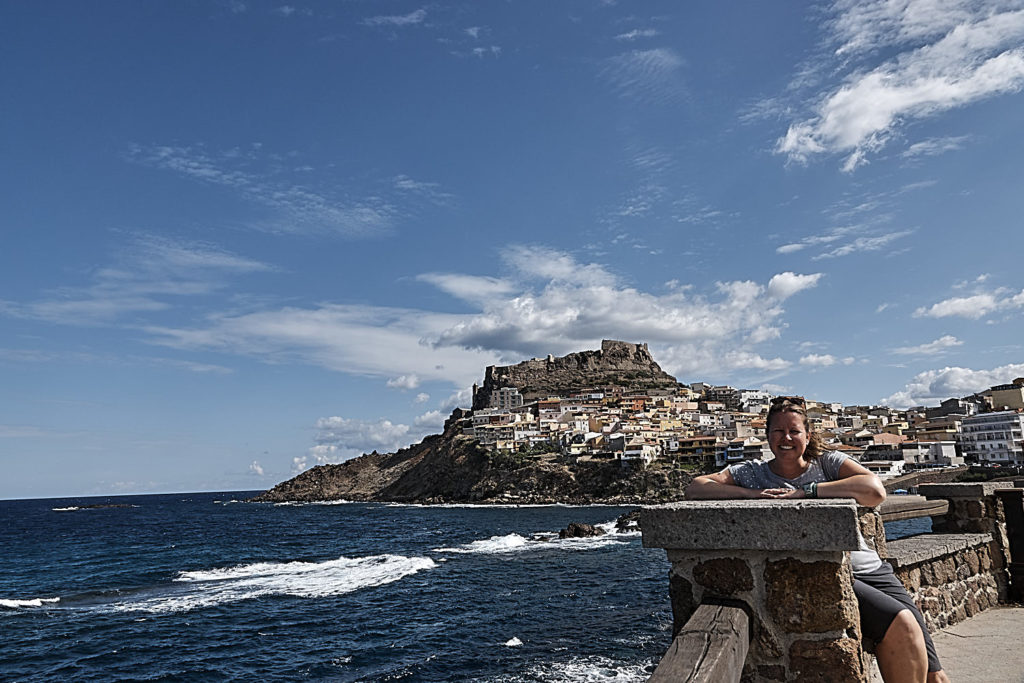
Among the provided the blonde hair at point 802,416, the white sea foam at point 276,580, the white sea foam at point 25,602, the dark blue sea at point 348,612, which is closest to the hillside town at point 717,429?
the dark blue sea at point 348,612

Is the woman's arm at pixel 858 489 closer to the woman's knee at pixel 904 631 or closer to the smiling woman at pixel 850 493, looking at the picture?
the smiling woman at pixel 850 493

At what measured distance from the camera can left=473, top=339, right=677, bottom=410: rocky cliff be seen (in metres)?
153

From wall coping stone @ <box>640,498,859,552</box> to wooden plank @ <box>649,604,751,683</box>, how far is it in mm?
227

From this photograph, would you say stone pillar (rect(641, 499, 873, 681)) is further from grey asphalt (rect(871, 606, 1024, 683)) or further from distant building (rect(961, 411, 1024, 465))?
distant building (rect(961, 411, 1024, 465))

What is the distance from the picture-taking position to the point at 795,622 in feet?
7.83

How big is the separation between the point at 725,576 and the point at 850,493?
1.99ft

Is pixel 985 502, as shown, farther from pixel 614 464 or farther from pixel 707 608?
pixel 614 464

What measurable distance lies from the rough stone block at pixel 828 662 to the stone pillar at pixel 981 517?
202 inches

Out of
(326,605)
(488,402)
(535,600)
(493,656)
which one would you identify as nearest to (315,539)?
(326,605)

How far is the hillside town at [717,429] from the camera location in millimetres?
78125

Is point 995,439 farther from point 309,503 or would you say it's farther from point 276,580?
point 309,503

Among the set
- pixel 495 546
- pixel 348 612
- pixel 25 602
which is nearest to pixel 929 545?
A: pixel 348 612

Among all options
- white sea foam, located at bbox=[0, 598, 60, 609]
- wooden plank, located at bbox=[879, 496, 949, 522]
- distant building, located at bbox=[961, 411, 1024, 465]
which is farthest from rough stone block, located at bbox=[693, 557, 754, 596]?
distant building, located at bbox=[961, 411, 1024, 465]

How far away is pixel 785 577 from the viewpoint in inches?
94.0
